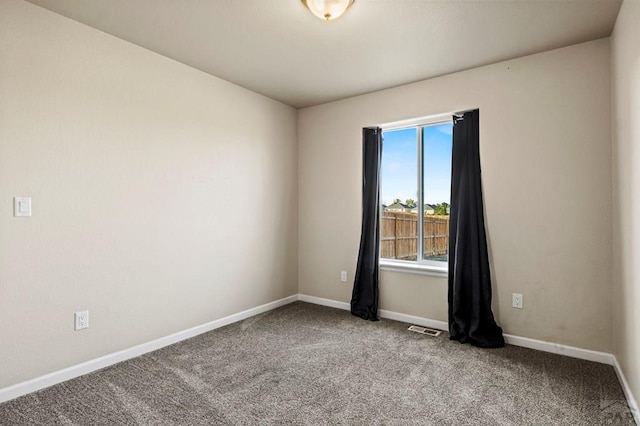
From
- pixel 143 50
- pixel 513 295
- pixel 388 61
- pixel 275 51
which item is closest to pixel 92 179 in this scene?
pixel 143 50

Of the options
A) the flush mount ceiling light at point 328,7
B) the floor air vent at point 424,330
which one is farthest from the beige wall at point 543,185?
the flush mount ceiling light at point 328,7

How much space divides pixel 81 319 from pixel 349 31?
9.28ft

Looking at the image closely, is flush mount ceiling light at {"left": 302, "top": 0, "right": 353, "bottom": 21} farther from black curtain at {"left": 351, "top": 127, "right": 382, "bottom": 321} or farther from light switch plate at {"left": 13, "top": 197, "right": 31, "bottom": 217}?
light switch plate at {"left": 13, "top": 197, "right": 31, "bottom": 217}

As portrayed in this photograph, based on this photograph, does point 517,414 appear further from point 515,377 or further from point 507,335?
point 507,335

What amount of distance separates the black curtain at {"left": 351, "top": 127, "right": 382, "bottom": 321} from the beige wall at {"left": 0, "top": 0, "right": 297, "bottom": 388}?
114 centimetres

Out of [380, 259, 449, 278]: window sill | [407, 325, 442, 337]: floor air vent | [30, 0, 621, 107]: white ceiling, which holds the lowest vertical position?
[407, 325, 442, 337]: floor air vent

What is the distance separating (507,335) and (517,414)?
3.79 ft

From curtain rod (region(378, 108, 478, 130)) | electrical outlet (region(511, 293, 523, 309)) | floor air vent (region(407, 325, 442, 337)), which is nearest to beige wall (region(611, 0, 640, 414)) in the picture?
electrical outlet (region(511, 293, 523, 309))

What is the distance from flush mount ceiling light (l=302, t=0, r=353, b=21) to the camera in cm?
217

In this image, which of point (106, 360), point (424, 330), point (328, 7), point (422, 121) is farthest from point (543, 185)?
point (106, 360)

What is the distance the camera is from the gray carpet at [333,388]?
204cm

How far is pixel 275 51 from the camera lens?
9.78 ft

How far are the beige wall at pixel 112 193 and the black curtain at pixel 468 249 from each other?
207cm

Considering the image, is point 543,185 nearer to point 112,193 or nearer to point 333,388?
point 333,388
